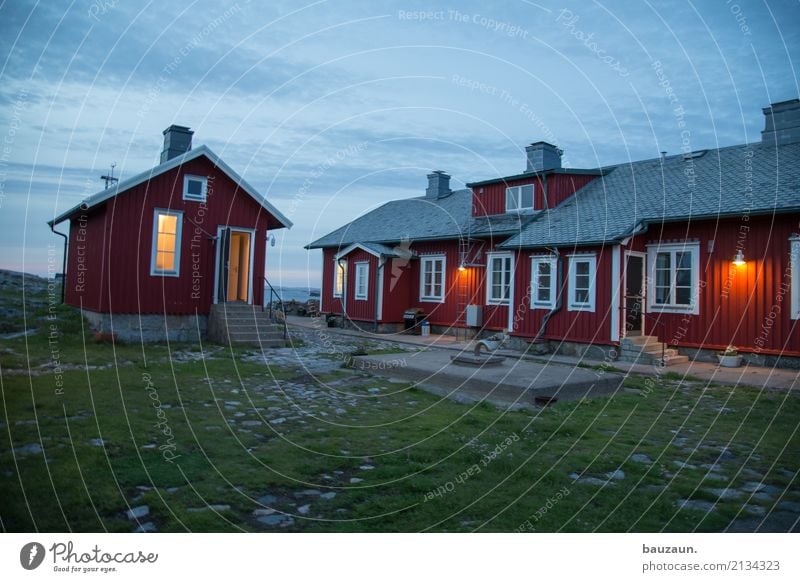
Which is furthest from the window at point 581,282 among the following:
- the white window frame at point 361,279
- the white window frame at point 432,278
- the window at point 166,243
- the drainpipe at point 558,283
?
the window at point 166,243

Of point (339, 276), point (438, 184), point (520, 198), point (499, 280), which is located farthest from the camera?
point (438, 184)

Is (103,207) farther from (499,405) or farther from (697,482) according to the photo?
(697,482)

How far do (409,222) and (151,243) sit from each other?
12.2 meters

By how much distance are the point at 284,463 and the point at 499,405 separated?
413 cm

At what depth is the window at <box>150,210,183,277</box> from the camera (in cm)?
1559

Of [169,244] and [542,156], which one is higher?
[542,156]

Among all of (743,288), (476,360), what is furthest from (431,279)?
(476,360)

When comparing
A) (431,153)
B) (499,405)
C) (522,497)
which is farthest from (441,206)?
(522,497)

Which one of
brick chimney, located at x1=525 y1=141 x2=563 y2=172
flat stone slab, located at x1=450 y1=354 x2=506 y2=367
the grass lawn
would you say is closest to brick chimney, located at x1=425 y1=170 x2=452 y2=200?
brick chimney, located at x1=525 y1=141 x2=563 y2=172

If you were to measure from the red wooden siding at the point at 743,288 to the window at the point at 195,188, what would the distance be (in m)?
13.1

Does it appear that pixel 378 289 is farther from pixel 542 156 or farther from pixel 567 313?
pixel 567 313

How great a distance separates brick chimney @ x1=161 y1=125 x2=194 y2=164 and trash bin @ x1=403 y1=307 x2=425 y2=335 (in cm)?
1016

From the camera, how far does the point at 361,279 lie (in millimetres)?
24016

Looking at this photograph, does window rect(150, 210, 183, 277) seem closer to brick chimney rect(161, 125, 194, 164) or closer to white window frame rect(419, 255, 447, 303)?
brick chimney rect(161, 125, 194, 164)
